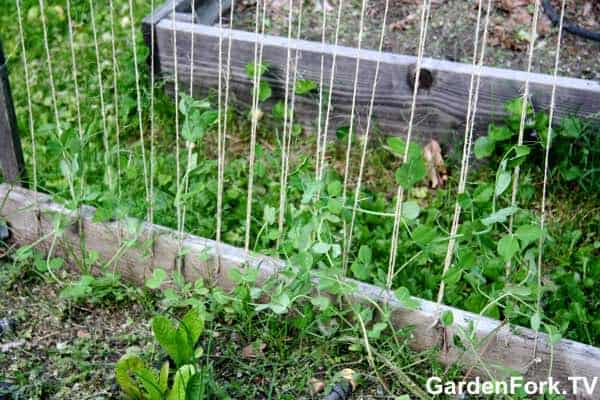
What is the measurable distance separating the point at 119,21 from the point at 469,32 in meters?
1.85

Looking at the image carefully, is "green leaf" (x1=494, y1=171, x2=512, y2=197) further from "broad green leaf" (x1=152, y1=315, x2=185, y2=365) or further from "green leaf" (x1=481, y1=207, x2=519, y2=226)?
"broad green leaf" (x1=152, y1=315, x2=185, y2=365)

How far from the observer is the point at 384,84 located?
321 cm

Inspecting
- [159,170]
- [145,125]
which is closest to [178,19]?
[145,125]

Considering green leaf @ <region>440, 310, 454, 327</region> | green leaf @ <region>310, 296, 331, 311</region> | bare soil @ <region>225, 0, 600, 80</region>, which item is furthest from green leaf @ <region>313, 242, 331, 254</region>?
bare soil @ <region>225, 0, 600, 80</region>

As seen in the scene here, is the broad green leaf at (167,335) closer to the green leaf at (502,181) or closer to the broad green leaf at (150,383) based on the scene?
the broad green leaf at (150,383)

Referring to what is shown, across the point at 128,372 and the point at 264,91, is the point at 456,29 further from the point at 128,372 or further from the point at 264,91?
the point at 128,372

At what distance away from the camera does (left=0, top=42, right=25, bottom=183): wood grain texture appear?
2664 millimetres

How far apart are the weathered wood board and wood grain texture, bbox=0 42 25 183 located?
2.06 ft

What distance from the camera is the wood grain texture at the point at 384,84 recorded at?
303cm

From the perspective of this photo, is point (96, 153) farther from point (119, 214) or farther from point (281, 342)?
point (281, 342)

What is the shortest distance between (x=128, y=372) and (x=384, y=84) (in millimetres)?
1601

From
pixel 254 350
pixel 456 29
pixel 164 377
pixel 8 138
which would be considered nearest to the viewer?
pixel 164 377

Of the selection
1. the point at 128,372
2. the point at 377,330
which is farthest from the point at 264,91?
the point at 128,372

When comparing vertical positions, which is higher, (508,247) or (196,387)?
(508,247)
